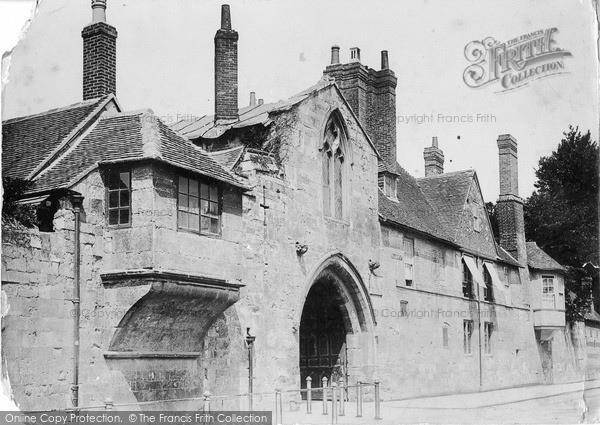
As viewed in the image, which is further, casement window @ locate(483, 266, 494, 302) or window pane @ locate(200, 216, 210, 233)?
casement window @ locate(483, 266, 494, 302)

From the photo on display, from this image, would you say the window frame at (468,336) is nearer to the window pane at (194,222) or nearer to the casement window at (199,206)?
the casement window at (199,206)

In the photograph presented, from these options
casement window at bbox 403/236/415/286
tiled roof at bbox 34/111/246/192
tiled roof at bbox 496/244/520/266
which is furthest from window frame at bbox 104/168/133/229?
tiled roof at bbox 496/244/520/266

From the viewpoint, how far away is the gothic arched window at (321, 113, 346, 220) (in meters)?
24.5

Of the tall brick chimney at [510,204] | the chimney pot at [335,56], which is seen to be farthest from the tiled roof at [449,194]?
the chimney pot at [335,56]

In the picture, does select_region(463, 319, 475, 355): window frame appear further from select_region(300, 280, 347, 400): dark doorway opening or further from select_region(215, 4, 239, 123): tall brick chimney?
select_region(215, 4, 239, 123): tall brick chimney

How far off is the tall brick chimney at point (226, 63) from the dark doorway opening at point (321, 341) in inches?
237

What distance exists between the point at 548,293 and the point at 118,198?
28.8 meters

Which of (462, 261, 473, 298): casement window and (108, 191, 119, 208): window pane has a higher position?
(108, 191, 119, 208): window pane

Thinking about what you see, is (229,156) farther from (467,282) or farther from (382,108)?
(467,282)

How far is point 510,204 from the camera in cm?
3950

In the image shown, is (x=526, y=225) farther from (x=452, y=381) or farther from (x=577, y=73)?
(x=577, y=73)

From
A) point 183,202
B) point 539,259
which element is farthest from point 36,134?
point 539,259

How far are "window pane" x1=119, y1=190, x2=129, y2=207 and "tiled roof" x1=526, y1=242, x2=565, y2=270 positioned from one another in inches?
1097

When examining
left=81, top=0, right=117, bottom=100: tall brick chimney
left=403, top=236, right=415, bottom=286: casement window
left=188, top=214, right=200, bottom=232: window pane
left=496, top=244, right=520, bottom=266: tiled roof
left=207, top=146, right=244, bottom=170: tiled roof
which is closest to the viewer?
left=188, top=214, right=200, bottom=232: window pane
